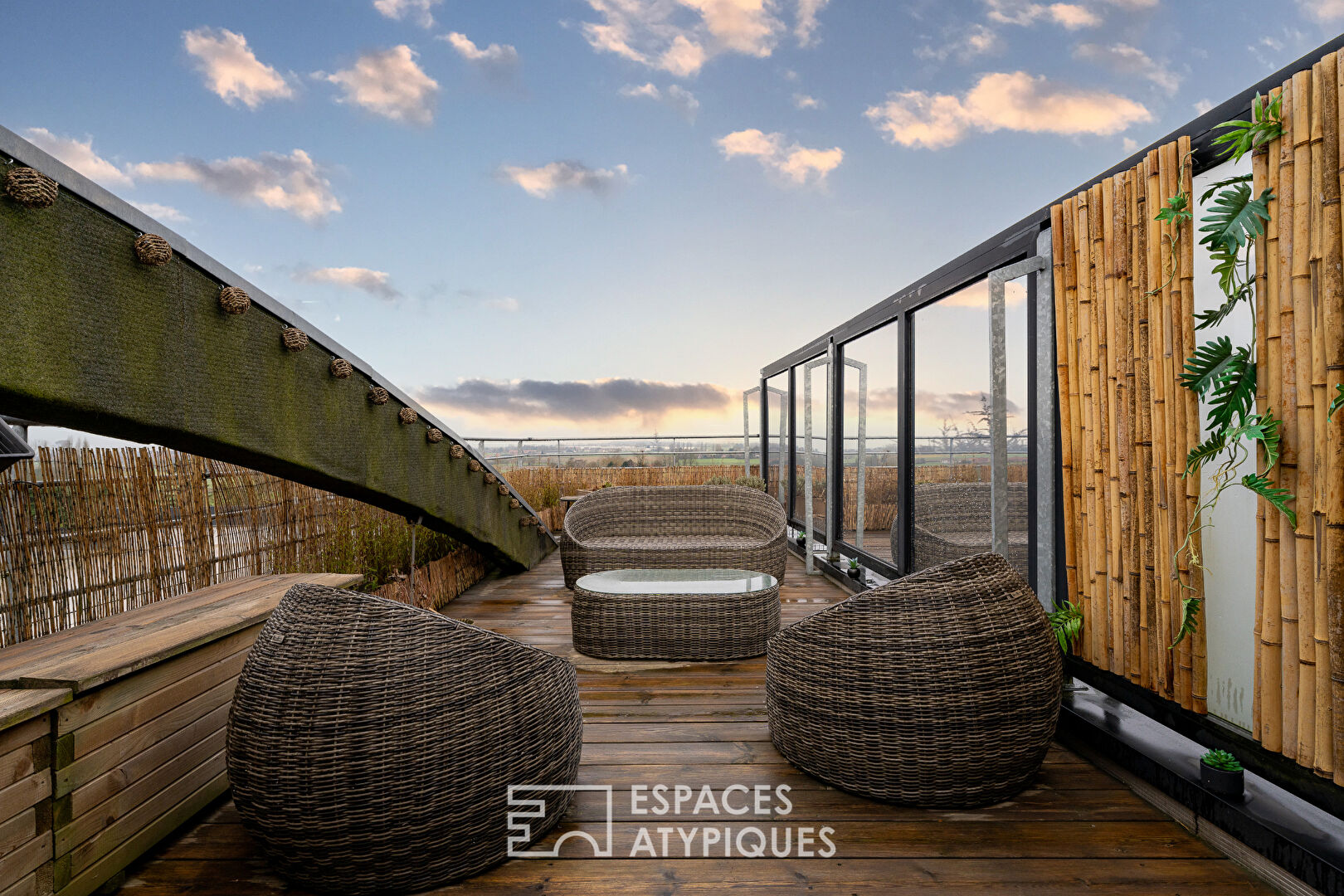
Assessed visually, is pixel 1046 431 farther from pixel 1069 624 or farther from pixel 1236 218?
pixel 1236 218

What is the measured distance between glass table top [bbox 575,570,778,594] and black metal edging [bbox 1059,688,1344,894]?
153 cm

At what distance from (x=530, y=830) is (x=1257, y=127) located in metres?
2.47

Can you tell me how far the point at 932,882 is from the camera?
149cm

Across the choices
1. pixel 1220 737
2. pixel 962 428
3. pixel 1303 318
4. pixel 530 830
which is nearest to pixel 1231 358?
pixel 1303 318

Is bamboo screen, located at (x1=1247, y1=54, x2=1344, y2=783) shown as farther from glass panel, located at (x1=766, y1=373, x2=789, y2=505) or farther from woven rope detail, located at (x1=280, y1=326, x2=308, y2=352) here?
glass panel, located at (x1=766, y1=373, x2=789, y2=505)

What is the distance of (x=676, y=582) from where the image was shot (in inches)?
138

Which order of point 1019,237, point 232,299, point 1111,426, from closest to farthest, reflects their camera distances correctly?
point 232,299, point 1111,426, point 1019,237

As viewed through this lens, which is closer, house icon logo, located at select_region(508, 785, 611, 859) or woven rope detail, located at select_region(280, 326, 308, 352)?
house icon logo, located at select_region(508, 785, 611, 859)

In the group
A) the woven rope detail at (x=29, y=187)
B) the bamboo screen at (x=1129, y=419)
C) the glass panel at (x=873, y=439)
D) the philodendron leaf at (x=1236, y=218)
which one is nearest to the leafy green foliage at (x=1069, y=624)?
the bamboo screen at (x=1129, y=419)

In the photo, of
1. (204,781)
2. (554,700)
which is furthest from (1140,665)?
(204,781)

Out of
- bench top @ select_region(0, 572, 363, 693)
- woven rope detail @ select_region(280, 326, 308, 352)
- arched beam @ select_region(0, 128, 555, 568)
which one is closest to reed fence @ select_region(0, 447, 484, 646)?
bench top @ select_region(0, 572, 363, 693)

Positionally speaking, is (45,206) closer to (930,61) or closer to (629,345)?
(930,61)

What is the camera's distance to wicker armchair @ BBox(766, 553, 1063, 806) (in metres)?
1.79

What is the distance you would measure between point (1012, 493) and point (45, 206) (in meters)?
3.21
